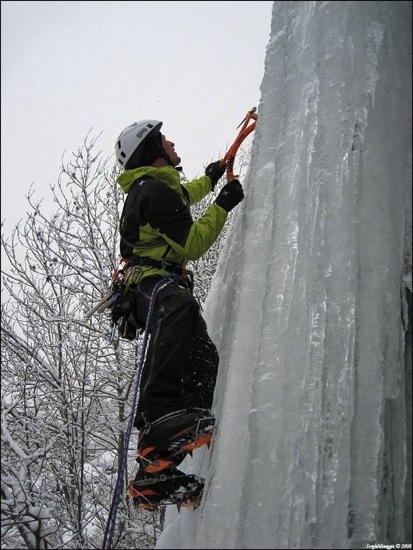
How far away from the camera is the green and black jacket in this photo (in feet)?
8.57

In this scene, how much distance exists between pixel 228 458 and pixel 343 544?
1.37 feet

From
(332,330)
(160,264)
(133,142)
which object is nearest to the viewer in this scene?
(332,330)

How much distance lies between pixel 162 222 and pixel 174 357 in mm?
662

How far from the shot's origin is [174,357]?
7.82 feet

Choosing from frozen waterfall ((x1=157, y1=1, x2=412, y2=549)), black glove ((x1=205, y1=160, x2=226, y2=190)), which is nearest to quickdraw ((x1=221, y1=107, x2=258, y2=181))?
black glove ((x1=205, y1=160, x2=226, y2=190))

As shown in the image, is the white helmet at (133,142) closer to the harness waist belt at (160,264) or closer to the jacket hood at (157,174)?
the jacket hood at (157,174)

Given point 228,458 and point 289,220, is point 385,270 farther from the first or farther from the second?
point 228,458

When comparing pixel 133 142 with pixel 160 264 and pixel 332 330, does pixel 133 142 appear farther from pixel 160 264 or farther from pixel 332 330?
pixel 332 330

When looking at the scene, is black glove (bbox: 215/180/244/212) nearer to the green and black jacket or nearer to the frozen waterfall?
the green and black jacket

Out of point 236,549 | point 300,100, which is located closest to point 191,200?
point 300,100

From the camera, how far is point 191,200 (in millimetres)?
3164

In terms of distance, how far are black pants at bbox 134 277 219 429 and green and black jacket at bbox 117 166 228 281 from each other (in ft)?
0.54

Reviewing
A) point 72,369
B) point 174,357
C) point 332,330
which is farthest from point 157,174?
point 72,369

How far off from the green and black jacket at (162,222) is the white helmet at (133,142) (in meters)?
0.15
